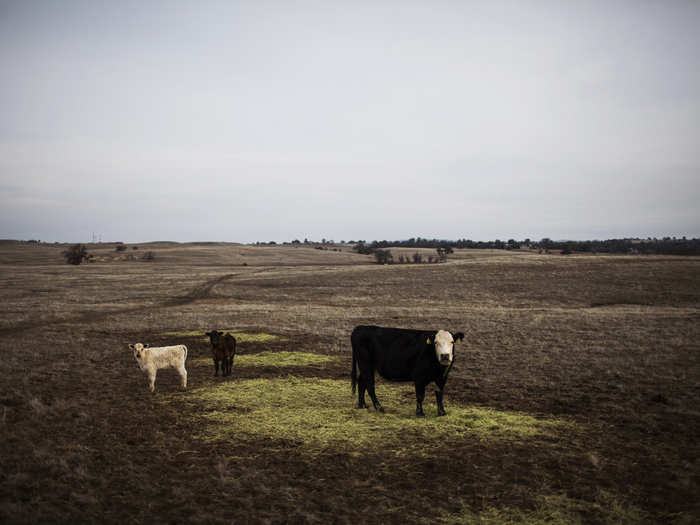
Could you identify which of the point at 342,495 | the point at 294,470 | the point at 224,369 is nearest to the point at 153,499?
the point at 294,470

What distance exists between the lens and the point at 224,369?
14.7 metres

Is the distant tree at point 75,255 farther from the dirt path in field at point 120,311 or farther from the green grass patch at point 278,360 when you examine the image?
the green grass patch at point 278,360

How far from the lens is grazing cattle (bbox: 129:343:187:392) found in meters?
12.3

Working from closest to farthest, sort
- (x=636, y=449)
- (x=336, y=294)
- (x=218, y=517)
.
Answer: (x=218, y=517), (x=636, y=449), (x=336, y=294)

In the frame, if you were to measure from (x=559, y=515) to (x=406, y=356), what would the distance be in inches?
189

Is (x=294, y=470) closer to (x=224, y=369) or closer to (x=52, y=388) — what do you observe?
(x=224, y=369)

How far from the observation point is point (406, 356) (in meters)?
10.5

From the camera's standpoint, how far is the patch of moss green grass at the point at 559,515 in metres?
6.20

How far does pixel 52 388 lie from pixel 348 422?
391 inches

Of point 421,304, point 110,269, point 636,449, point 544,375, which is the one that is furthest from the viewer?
point 110,269

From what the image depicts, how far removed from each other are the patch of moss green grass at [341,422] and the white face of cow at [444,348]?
1.67 meters

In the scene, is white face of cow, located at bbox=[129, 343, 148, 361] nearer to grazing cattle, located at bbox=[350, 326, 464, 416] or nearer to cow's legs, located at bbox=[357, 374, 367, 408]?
grazing cattle, located at bbox=[350, 326, 464, 416]

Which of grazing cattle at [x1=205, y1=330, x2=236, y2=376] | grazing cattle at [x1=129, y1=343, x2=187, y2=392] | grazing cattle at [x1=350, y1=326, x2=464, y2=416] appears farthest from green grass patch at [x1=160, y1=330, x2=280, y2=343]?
grazing cattle at [x1=350, y1=326, x2=464, y2=416]

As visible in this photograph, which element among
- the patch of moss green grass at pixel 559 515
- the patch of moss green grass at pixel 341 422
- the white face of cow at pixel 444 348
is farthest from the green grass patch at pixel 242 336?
the patch of moss green grass at pixel 559 515
